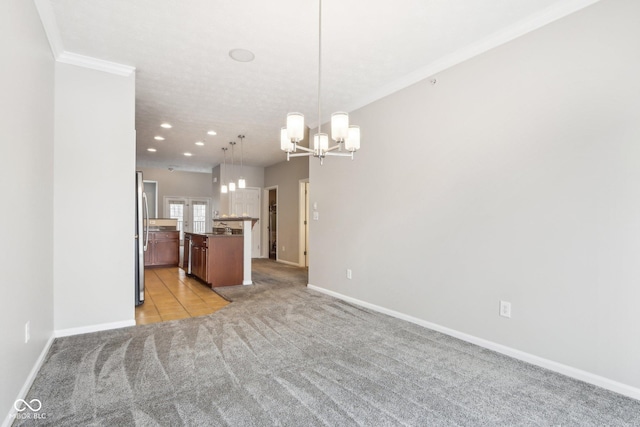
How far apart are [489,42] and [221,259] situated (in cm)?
452

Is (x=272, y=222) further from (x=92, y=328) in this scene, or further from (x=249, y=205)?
(x=92, y=328)

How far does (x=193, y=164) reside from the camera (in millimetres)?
9258

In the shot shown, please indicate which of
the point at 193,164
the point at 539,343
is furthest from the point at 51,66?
the point at 193,164

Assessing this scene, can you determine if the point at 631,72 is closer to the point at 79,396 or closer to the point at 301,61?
the point at 301,61

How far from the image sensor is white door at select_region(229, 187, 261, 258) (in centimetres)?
891

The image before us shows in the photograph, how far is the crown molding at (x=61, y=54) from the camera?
239 cm

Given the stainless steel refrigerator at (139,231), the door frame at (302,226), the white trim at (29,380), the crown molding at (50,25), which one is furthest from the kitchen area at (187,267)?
the door frame at (302,226)

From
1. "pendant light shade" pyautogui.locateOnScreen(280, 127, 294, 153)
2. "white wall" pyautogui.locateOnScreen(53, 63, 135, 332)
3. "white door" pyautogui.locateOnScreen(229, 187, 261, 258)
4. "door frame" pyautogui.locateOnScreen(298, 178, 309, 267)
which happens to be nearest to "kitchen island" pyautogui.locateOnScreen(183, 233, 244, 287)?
"white wall" pyautogui.locateOnScreen(53, 63, 135, 332)

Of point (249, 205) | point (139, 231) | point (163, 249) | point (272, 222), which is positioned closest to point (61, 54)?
point (139, 231)

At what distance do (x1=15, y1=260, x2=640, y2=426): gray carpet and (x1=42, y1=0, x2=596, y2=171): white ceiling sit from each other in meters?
2.64

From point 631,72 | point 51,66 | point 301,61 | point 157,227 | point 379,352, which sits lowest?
point 379,352

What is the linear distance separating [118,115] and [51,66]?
62cm

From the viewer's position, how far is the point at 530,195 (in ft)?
8.27

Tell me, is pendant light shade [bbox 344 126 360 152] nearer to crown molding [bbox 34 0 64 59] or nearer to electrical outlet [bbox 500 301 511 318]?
electrical outlet [bbox 500 301 511 318]
